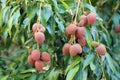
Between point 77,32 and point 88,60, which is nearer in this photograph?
point 77,32

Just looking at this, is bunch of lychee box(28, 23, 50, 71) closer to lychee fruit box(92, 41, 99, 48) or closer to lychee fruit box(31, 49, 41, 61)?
lychee fruit box(31, 49, 41, 61)

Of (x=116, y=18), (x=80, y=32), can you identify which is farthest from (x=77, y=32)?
(x=116, y=18)

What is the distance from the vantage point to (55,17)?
1.35 m

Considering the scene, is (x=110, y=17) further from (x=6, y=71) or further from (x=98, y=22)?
(x=6, y=71)

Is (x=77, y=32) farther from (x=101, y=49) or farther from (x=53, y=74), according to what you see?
(x=53, y=74)

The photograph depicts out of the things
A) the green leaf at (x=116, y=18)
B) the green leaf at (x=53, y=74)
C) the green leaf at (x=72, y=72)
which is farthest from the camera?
the green leaf at (x=116, y=18)

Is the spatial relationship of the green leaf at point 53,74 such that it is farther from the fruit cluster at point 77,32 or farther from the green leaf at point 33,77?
the fruit cluster at point 77,32

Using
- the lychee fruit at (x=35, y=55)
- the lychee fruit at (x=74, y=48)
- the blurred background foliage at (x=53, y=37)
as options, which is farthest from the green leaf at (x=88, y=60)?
the lychee fruit at (x=35, y=55)

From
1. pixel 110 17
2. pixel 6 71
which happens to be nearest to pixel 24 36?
pixel 6 71

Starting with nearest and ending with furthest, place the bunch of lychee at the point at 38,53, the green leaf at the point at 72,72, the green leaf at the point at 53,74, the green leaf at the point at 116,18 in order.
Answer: the bunch of lychee at the point at 38,53, the green leaf at the point at 72,72, the green leaf at the point at 53,74, the green leaf at the point at 116,18

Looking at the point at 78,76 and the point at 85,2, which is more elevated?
the point at 85,2

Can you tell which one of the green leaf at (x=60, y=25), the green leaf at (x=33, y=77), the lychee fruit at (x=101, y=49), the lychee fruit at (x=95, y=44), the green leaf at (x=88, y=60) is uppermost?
the green leaf at (x=60, y=25)

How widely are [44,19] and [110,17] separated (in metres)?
0.78

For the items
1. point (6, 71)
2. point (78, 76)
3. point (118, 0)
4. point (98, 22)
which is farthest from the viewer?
point (118, 0)
